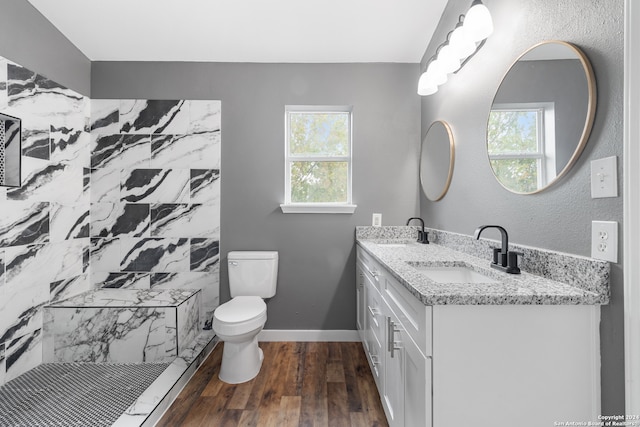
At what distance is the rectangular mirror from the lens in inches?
68.7

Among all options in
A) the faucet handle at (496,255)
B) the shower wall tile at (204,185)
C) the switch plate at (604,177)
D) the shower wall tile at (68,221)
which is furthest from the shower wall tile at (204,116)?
the switch plate at (604,177)

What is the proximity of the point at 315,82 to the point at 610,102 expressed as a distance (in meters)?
2.04

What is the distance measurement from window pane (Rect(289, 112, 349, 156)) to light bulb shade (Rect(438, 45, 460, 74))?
0.97 metres

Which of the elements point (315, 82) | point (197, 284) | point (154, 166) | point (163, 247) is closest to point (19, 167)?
point (154, 166)

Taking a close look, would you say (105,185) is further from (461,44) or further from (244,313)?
(461,44)

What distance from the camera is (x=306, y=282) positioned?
2488mm

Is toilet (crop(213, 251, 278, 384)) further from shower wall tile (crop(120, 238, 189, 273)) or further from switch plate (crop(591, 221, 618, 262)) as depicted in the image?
switch plate (crop(591, 221, 618, 262))

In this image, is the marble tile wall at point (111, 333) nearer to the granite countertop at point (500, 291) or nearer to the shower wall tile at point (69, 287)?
the shower wall tile at point (69, 287)

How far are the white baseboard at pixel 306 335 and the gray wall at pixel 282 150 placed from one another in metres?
0.07

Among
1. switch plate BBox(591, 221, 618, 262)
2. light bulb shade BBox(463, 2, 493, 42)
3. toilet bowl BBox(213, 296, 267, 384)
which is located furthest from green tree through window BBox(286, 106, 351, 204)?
switch plate BBox(591, 221, 618, 262)

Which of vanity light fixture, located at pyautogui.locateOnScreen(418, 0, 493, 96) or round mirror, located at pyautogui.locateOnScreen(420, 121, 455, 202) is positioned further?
round mirror, located at pyautogui.locateOnScreen(420, 121, 455, 202)

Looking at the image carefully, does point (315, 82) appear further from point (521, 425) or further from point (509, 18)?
point (521, 425)

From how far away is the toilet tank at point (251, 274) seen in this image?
231 centimetres

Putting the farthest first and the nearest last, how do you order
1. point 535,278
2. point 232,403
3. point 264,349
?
point 264,349 → point 232,403 → point 535,278
